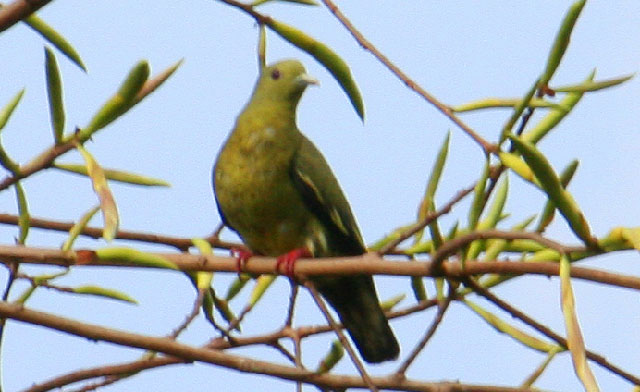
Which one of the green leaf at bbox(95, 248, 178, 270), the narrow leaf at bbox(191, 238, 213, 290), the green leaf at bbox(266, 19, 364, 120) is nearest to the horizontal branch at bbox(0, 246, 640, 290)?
the green leaf at bbox(95, 248, 178, 270)

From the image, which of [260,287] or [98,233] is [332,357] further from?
[98,233]

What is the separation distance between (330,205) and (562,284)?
9.70 ft

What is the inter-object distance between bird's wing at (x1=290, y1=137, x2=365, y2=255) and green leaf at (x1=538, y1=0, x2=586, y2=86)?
8.29ft

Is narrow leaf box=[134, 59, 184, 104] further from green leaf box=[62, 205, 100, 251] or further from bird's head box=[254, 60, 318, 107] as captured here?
bird's head box=[254, 60, 318, 107]

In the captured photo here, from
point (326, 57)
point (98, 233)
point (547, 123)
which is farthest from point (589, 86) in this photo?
point (98, 233)

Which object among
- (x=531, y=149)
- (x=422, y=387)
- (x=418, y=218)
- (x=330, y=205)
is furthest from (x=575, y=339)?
(x=330, y=205)

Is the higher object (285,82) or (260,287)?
(285,82)

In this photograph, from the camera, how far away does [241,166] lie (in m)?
4.75

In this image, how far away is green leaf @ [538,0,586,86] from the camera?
2123mm

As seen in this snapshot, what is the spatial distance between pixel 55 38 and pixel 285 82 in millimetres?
2901

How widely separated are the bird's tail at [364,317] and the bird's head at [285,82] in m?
0.89

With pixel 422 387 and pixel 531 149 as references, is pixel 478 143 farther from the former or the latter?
pixel 422 387

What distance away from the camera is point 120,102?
2.12 metres

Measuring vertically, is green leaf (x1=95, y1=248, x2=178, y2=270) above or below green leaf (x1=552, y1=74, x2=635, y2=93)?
below
